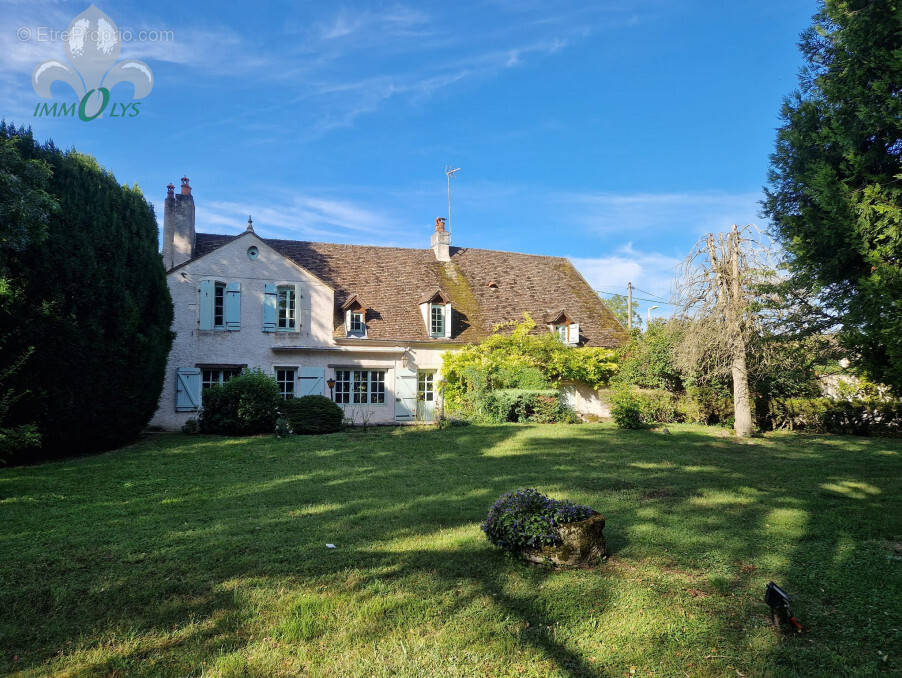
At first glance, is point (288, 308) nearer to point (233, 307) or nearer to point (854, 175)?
point (233, 307)

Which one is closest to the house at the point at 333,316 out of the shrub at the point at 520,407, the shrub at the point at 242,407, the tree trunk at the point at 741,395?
the shrub at the point at 242,407

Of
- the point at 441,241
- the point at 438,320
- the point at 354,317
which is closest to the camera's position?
the point at 354,317

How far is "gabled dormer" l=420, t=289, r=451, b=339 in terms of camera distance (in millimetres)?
19859

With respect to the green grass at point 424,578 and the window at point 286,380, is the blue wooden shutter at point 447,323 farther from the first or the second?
the green grass at point 424,578

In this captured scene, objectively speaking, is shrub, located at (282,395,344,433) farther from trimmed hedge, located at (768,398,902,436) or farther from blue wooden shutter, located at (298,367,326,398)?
trimmed hedge, located at (768,398,902,436)

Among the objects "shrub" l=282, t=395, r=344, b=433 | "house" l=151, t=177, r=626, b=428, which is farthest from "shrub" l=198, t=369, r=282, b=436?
"house" l=151, t=177, r=626, b=428

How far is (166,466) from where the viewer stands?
33.7 ft

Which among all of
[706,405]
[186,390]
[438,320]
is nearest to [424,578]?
[186,390]

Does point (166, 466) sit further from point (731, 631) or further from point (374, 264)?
point (374, 264)

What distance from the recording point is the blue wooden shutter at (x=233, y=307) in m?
17.4

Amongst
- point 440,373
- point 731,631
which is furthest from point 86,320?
point 731,631

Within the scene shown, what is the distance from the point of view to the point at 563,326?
2167cm

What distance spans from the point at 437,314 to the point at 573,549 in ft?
51.0

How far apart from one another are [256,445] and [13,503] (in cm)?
531
